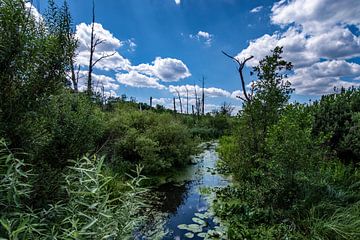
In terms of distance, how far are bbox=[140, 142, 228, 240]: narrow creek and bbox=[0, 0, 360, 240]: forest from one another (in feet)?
0.77

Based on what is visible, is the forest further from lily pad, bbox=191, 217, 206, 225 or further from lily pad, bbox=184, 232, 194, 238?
lily pad, bbox=191, 217, 206, 225

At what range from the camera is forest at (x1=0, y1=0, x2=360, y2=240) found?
6.91 ft

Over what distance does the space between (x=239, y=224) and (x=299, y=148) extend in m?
1.80

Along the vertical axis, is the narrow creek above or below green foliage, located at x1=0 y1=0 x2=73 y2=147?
below

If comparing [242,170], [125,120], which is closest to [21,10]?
[242,170]

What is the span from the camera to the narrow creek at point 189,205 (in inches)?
187

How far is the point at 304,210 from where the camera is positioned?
4527 millimetres

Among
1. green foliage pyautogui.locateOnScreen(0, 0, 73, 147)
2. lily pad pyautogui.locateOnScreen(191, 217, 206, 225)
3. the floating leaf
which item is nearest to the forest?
green foliage pyautogui.locateOnScreen(0, 0, 73, 147)

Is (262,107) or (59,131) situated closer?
(59,131)

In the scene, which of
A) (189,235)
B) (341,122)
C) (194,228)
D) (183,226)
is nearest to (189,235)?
(189,235)

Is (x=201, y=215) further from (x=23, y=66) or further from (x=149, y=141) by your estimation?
(x=23, y=66)

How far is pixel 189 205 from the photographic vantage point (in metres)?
6.44

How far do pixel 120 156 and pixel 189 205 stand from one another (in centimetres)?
355

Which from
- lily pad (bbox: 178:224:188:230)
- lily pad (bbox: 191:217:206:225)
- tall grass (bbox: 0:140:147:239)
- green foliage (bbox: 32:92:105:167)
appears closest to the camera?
tall grass (bbox: 0:140:147:239)
